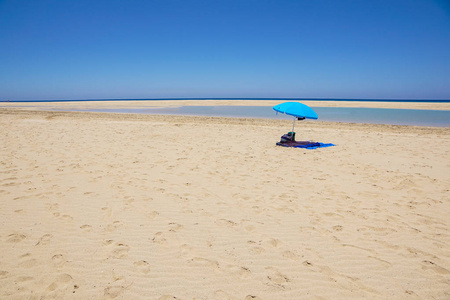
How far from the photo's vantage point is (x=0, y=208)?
13.4ft

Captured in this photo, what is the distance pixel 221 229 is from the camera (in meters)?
3.69

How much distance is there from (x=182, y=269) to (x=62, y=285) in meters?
1.33

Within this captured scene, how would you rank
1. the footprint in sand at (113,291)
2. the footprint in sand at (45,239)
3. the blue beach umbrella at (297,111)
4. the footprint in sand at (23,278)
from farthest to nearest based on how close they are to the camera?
the blue beach umbrella at (297,111) < the footprint in sand at (45,239) < the footprint in sand at (23,278) < the footprint in sand at (113,291)

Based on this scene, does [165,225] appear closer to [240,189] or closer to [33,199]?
[240,189]

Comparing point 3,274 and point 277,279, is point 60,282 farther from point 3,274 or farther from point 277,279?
point 277,279

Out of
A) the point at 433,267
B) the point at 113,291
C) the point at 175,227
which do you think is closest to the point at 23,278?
the point at 113,291

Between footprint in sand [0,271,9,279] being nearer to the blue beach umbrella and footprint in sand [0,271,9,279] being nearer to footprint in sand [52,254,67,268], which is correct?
footprint in sand [52,254,67,268]

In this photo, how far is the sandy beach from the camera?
262 centimetres

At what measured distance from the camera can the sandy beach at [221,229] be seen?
8.59 feet

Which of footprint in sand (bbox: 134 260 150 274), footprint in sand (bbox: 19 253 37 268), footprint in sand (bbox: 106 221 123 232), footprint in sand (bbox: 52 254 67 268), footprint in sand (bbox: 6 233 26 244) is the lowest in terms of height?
footprint in sand (bbox: 134 260 150 274)

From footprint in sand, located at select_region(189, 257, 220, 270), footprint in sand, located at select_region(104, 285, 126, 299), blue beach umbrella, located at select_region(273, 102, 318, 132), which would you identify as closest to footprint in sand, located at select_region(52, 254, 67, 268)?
footprint in sand, located at select_region(104, 285, 126, 299)

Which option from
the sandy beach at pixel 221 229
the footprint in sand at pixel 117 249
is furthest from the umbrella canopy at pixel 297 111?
the footprint in sand at pixel 117 249

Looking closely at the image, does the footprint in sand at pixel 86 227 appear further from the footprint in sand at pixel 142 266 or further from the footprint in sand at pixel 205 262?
the footprint in sand at pixel 205 262

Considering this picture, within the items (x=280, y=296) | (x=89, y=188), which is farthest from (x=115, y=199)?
(x=280, y=296)
